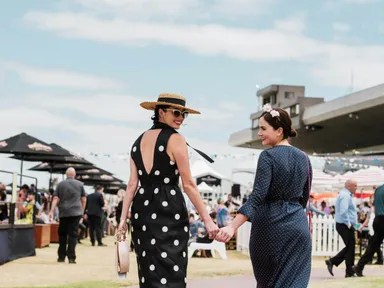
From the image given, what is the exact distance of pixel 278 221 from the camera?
604 cm

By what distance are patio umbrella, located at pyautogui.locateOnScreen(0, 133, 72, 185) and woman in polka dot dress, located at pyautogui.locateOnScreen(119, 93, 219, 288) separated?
16.5 meters

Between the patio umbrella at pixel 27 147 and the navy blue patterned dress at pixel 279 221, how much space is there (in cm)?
1692

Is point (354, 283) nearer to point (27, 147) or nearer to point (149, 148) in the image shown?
point (149, 148)

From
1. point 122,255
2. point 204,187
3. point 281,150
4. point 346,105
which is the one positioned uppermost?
point 346,105

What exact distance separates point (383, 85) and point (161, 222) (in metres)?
32.8

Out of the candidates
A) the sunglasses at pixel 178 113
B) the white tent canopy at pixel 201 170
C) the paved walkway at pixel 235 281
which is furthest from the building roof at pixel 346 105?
the sunglasses at pixel 178 113

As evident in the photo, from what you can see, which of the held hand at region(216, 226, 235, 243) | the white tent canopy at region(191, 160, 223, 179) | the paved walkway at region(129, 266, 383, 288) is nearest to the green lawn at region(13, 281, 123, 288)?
the paved walkway at region(129, 266, 383, 288)

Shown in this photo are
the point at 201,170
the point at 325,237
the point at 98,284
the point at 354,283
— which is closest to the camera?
the point at 98,284

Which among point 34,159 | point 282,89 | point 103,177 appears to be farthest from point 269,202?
point 282,89

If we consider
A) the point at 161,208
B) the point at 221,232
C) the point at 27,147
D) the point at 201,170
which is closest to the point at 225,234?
the point at 221,232

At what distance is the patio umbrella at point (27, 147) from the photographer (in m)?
22.6

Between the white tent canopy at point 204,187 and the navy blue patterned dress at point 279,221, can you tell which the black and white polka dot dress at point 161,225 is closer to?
the navy blue patterned dress at point 279,221

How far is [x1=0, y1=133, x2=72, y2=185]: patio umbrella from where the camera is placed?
890 inches

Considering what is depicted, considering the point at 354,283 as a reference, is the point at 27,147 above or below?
above
